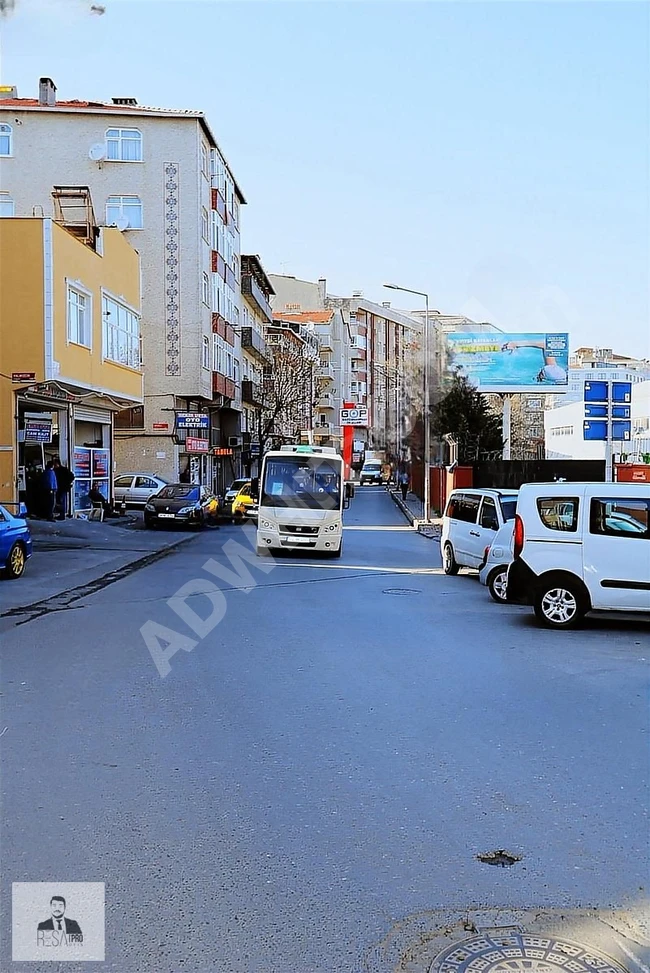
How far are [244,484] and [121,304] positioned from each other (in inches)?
319

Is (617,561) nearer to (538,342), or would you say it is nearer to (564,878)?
(564,878)

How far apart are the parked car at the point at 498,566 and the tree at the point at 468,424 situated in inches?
1383

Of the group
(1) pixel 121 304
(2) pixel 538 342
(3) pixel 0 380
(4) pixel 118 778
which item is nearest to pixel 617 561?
(4) pixel 118 778

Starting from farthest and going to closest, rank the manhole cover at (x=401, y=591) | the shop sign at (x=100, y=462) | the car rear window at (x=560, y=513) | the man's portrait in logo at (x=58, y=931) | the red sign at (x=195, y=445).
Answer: the red sign at (x=195, y=445) < the shop sign at (x=100, y=462) < the manhole cover at (x=401, y=591) < the car rear window at (x=560, y=513) < the man's portrait in logo at (x=58, y=931)

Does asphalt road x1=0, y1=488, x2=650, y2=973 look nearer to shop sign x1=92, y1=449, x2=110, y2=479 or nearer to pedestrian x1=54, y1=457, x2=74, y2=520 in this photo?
pedestrian x1=54, y1=457, x2=74, y2=520

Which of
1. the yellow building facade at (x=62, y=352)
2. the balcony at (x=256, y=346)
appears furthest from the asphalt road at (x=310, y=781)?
the balcony at (x=256, y=346)

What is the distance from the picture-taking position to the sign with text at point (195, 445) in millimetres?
44056

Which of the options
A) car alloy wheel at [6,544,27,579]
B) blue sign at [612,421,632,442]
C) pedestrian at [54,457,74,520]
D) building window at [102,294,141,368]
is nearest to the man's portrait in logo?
car alloy wheel at [6,544,27,579]

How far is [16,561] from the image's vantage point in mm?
16469

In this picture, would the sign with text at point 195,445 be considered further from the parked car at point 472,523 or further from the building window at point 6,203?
the parked car at point 472,523

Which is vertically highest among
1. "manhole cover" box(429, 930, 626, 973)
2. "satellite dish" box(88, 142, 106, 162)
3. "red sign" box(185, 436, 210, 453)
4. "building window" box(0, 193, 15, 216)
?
"satellite dish" box(88, 142, 106, 162)

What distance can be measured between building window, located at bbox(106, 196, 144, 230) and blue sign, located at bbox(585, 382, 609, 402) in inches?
1159

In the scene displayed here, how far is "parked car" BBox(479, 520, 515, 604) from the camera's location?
14781 mm

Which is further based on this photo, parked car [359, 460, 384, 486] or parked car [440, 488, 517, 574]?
parked car [359, 460, 384, 486]
